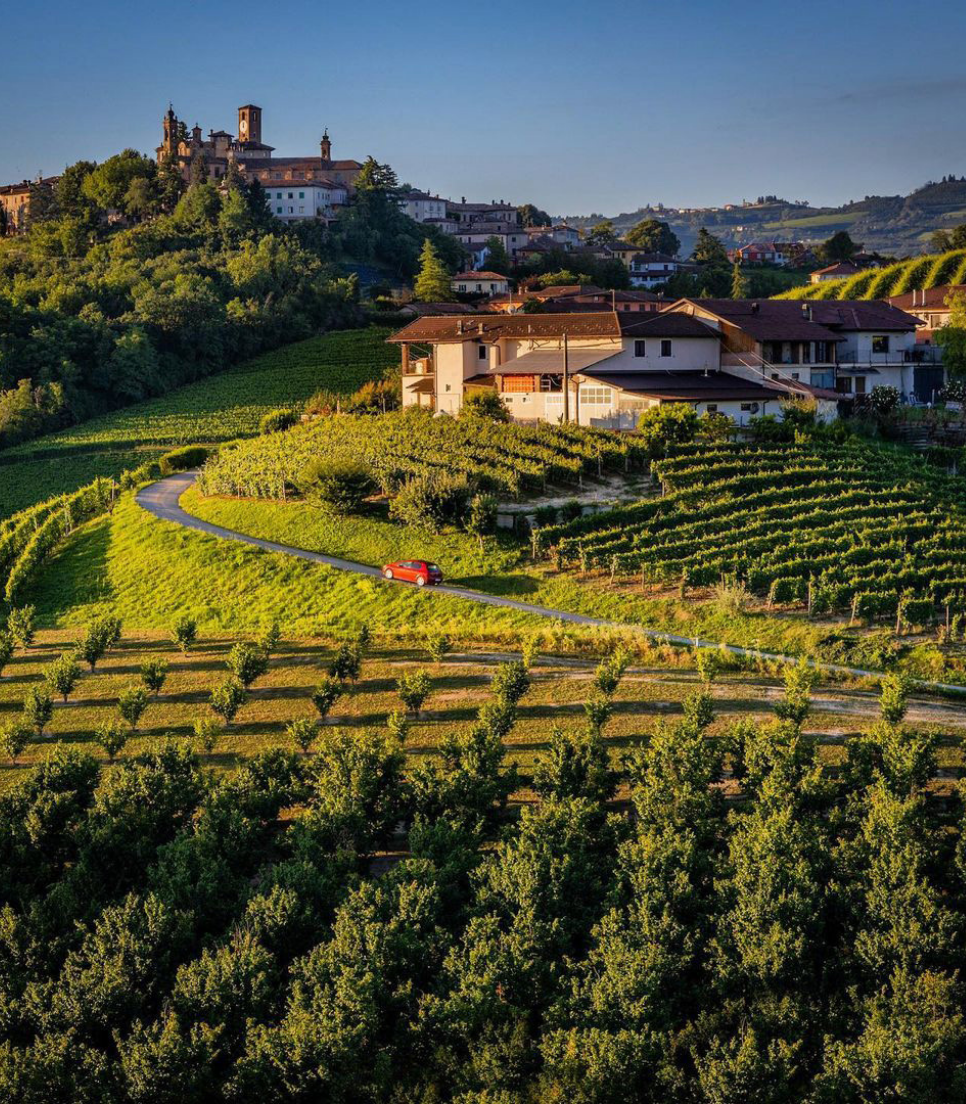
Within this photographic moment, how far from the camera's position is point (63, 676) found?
37.4 m

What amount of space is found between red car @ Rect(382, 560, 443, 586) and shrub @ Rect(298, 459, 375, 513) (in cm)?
683

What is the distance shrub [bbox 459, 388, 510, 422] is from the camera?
2562 inches

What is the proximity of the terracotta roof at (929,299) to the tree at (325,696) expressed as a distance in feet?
198

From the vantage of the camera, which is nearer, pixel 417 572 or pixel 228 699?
pixel 228 699

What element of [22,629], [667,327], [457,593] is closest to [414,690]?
[457,593]

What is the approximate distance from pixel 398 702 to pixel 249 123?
153 meters

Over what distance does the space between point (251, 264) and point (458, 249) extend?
29117 millimetres

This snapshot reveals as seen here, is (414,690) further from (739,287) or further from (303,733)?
(739,287)

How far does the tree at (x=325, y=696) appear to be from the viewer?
3541 centimetres

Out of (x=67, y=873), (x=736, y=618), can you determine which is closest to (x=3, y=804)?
(x=67, y=873)

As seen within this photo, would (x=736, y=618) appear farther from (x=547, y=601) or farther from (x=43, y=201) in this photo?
(x=43, y=201)

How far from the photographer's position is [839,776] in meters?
30.0

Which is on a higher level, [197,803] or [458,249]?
[458,249]

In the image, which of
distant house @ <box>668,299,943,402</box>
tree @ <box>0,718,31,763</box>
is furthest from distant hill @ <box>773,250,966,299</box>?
tree @ <box>0,718,31,763</box>
